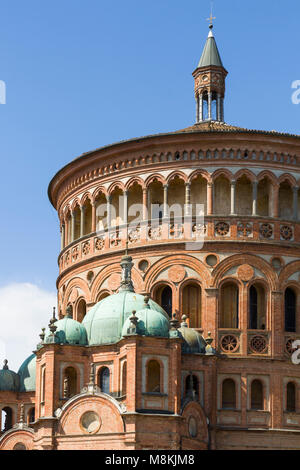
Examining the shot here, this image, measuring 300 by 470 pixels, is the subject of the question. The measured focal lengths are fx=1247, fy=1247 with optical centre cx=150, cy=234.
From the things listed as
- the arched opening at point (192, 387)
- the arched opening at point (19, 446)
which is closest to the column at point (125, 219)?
the arched opening at point (192, 387)

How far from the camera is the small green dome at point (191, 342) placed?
58.3 m

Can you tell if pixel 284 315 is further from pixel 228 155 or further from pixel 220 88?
pixel 220 88

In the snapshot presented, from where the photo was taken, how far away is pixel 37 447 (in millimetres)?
56125

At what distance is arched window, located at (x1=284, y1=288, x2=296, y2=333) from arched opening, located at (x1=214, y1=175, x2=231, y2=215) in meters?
5.13

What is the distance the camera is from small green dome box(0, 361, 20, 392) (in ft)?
218

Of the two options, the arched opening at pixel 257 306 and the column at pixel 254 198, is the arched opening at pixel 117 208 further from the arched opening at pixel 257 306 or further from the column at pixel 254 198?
the arched opening at pixel 257 306

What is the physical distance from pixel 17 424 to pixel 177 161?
603 inches

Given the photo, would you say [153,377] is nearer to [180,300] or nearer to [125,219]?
[180,300]

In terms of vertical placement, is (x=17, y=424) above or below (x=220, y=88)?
below

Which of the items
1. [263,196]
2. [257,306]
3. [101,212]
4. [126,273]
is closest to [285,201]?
[263,196]
